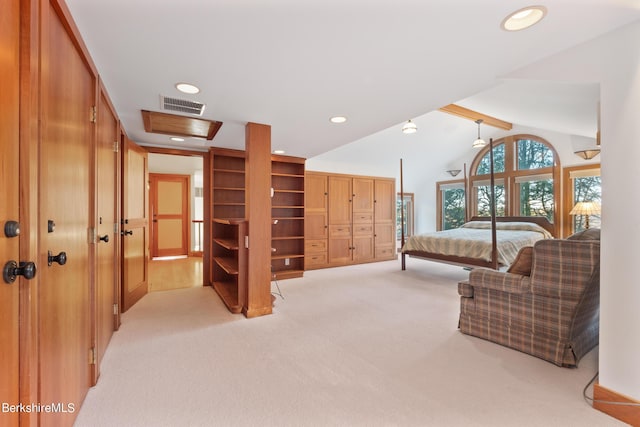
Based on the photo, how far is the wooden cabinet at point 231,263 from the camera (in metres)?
3.09

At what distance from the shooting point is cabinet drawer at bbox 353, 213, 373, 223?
20.3 ft

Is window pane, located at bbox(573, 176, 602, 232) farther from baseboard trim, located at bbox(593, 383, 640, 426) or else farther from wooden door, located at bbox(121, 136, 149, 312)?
wooden door, located at bbox(121, 136, 149, 312)

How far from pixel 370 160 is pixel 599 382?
536cm

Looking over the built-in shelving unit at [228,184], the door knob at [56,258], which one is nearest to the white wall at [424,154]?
the built-in shelving unit at [228,184]

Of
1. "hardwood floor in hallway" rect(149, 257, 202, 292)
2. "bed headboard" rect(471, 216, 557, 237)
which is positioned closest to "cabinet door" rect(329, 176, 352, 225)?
"hardwood floor in hallway" rect(149, 257, 202, 292)

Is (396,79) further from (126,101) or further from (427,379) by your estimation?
(126,101)

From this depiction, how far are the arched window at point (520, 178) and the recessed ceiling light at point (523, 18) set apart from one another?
224 inches

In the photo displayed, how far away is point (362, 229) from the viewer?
6.30 meters

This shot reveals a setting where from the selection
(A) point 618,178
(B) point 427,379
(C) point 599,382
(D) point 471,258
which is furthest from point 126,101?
(D) point 471,258

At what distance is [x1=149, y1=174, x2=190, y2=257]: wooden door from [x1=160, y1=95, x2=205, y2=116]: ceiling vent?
4846mm

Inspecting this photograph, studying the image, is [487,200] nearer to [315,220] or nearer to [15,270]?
[315,220]

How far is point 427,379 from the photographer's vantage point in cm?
188

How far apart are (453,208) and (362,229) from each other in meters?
3.21

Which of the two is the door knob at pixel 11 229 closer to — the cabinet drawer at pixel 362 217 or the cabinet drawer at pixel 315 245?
the cabinet drawer at pixel 315 245
